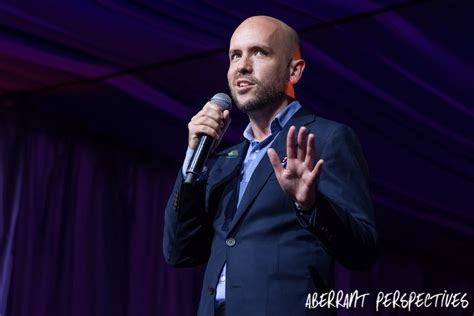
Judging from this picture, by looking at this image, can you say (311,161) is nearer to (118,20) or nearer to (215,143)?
(215,143)

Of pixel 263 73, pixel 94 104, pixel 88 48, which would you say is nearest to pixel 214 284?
pixel 263 73

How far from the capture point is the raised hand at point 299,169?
1432mm

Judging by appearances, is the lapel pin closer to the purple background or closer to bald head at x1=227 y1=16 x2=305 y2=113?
bald head at x1=227 y1=16 x2=305 y2=113

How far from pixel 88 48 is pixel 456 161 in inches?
70.6

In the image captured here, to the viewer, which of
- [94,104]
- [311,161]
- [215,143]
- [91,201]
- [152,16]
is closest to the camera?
[311,161]

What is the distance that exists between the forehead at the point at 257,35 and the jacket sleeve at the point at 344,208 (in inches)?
13.6

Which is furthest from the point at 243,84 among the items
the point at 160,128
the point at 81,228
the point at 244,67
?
the point at 81,228

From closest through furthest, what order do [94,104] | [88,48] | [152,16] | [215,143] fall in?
[215,143] → [152,16] → [88,48] → [94,104]

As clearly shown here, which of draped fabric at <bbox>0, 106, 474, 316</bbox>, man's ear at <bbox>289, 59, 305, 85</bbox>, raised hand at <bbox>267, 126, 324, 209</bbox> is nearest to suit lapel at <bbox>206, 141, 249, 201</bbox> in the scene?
man's ear at <bbox>289, 59, 305, 85</bbox>

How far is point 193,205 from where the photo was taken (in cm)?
186

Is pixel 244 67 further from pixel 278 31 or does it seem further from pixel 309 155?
A: pixel 309 155

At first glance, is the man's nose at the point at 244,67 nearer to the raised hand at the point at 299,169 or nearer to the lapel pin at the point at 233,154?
the lapel pin at the point at 233,154

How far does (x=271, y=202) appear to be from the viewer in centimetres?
166

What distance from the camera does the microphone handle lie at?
1.76 m
